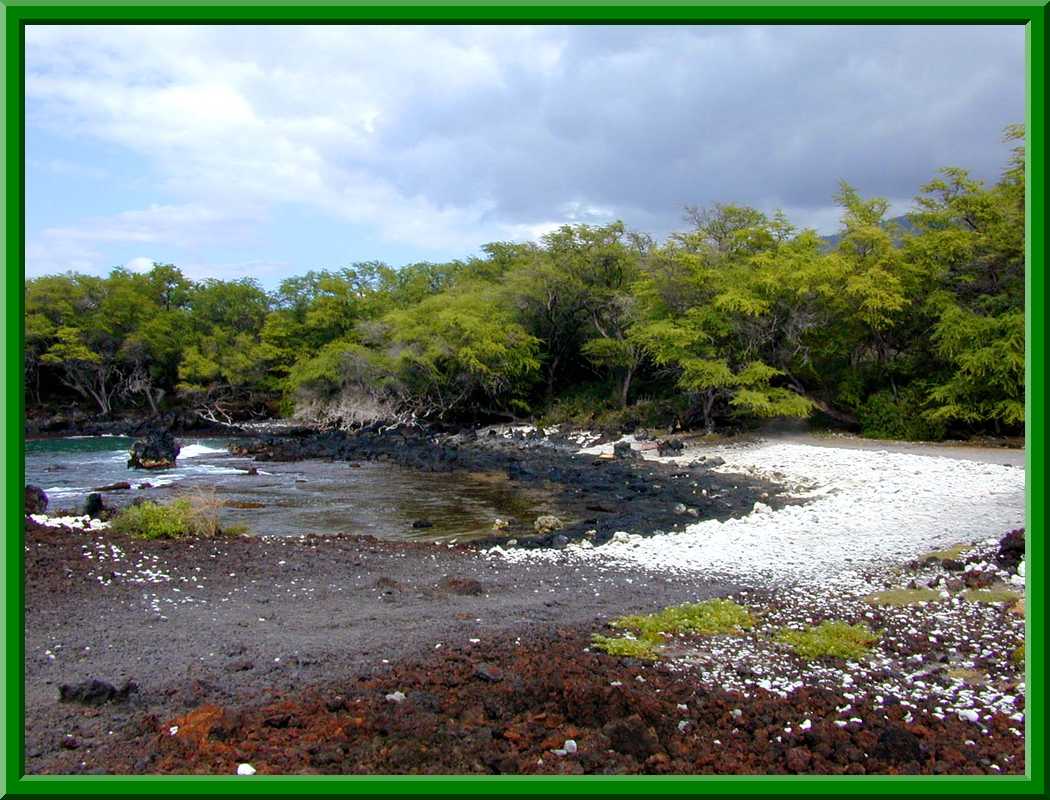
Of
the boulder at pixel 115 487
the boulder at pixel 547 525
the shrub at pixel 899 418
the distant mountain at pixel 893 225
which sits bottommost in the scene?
the boulder at pixel 547 525

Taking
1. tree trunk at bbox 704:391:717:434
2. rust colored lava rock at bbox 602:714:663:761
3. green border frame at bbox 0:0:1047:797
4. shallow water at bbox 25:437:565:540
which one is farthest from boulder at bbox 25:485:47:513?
tree trunk at bbox 704:391:717:434

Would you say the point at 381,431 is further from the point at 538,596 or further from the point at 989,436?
the point at 538,596

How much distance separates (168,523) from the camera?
12633mm

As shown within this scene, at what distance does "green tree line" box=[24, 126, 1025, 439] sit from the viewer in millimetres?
25328

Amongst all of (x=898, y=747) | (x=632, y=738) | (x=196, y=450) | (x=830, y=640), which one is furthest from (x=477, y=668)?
(x=196, y=450)

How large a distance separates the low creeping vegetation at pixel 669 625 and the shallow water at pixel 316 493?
312 inches

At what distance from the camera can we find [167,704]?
556cm

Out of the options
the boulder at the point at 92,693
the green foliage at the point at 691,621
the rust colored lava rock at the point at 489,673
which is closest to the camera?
the boulder at the point at 92,693

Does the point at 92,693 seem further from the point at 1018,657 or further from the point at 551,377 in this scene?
the point at 551,377

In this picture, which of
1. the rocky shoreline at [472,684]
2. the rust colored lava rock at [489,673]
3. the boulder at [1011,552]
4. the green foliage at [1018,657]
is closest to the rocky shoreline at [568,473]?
the rocky shoreline at [472,684]

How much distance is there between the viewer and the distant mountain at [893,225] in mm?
29094

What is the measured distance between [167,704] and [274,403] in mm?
46714

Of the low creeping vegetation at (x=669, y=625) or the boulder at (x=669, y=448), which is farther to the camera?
the boulder at (x=669, y=448)

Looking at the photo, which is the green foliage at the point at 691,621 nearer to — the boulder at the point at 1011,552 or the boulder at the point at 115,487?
the boulder at the point at 1011,552
